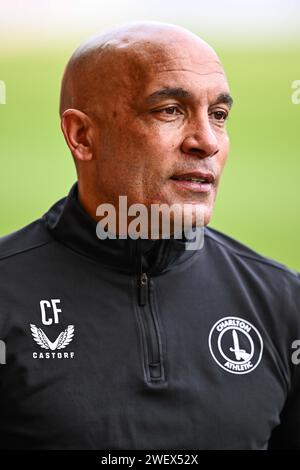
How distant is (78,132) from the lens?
1.72m

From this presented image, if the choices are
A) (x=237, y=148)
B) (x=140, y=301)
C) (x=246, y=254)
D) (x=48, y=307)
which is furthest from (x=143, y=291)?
(x=237, y=148)

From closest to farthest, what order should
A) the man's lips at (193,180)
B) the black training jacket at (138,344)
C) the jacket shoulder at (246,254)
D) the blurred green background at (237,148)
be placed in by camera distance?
1. the black training jacket at (138,344)
2. the man's lips at (193,180)
3. the jacket shoulder at (246,254)
4. the blurred green background at (237,148)

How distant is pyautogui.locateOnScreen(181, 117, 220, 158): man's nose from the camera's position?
1606mm

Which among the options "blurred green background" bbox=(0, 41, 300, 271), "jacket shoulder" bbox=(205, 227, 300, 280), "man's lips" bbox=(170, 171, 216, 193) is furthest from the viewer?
"blurred green background" bbox=(0, 41, 300, 271)

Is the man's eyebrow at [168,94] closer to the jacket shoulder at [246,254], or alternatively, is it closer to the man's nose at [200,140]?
the man's nose at [200,140]

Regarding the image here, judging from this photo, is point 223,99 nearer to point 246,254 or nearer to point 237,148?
point 246,254

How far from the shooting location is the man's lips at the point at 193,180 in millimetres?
1622

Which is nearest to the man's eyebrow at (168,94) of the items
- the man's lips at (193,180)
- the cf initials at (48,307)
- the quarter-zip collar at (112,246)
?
the man's lips at (193,180)

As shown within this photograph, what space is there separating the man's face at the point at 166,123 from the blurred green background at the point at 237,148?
7.85 ft

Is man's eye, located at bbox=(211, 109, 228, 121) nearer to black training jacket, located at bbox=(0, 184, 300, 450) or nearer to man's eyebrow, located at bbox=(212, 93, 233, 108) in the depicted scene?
man's eyebrow, located at bbox=(212, 93, 233, 108)

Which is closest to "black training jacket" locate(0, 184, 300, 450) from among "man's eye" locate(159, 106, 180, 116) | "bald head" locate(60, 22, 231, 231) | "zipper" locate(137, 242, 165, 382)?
"zipper" locate(137, 242, 165, 382)

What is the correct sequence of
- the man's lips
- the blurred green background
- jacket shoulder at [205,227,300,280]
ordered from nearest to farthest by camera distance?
the man's lips → jacket shoulder at [205,227,300,280] → the blurred green background

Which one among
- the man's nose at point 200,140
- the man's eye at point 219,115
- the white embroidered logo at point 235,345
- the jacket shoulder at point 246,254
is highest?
the man's eye at point 219,115
